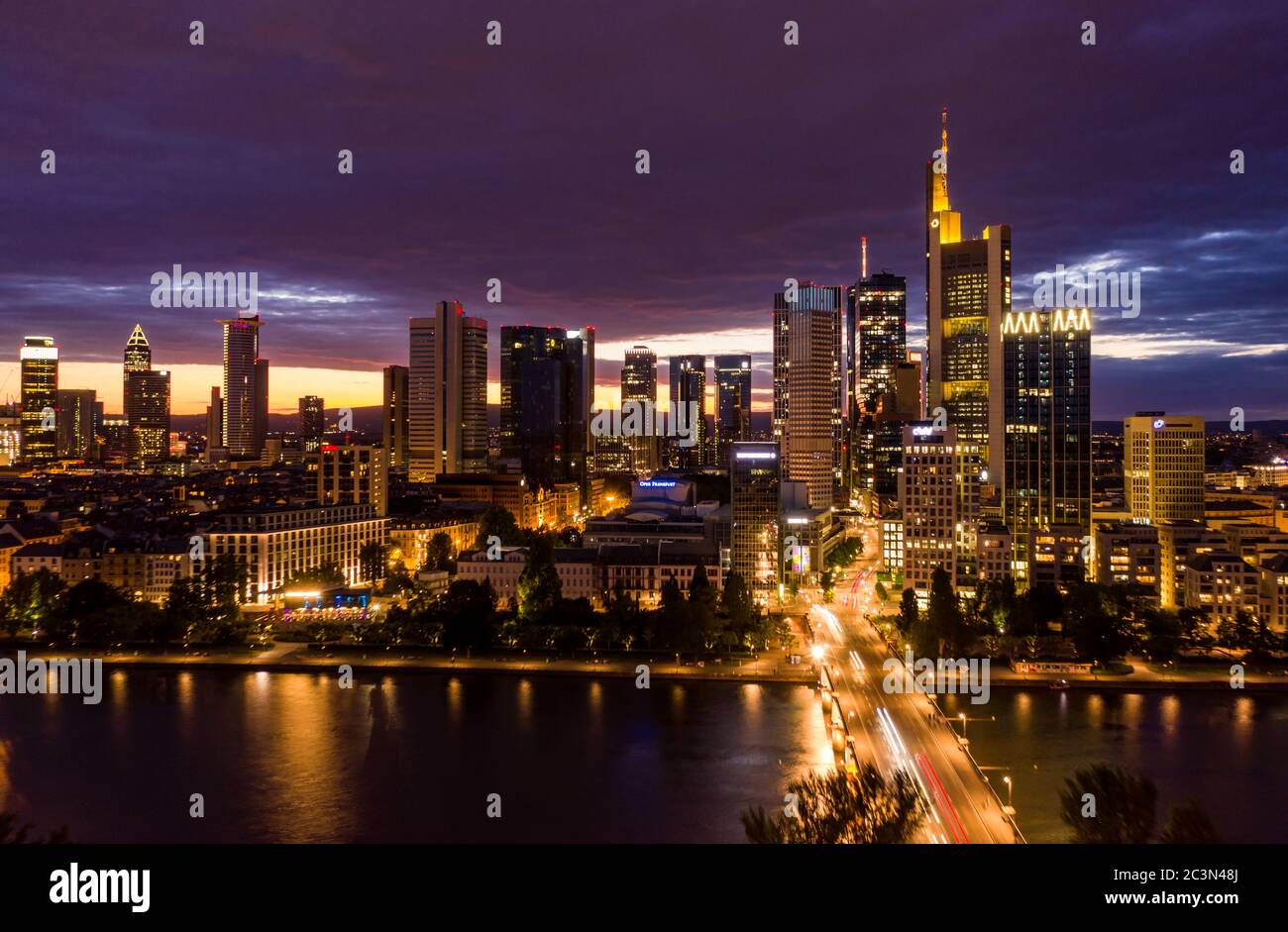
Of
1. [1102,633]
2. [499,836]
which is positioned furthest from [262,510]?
[1102,633]

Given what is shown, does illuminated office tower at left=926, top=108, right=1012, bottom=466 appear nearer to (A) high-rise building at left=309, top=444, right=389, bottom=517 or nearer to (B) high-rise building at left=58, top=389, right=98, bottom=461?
(A) high-rise building at left=309, top=444, right=389, bottom=517

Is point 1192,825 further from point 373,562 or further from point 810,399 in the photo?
point 810,399

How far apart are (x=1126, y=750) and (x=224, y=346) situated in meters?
69.7

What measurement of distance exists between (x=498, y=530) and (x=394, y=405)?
92.8 feet

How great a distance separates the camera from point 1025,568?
22.5 m

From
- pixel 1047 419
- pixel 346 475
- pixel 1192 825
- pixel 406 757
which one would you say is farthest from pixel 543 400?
pixel 1192 825

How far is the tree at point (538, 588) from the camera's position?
17.2 meters

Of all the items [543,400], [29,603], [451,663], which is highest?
[543,400]

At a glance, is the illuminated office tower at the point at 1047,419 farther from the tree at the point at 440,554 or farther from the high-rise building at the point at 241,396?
the high-rise building at the point at 241,396

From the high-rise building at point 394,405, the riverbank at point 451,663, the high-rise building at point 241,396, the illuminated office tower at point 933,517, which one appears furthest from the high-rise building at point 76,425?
the illuminated office tower at point 933,517

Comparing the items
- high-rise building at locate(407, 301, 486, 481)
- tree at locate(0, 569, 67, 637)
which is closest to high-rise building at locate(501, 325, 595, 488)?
high-rise building at locate(407, 301, 486, 481)

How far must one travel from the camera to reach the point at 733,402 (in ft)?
230

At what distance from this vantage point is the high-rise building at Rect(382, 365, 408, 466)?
Answer: 51.1 metres

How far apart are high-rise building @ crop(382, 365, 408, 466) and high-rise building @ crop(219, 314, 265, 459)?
64.4ft
